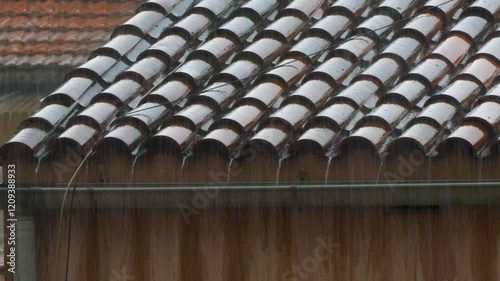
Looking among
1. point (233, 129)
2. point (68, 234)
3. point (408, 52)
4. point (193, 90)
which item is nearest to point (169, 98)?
point (193, 90)

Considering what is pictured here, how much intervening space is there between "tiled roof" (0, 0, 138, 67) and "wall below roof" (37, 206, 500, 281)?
247 inches

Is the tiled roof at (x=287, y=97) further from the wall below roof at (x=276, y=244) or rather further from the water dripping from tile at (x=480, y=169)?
the wall below roof at (x=276, y=244)

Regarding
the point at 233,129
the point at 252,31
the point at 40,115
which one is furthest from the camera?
the point at 252,31

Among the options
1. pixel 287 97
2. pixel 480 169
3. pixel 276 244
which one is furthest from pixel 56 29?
pixel 480 169

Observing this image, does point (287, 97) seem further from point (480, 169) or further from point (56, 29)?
point (56, 29)

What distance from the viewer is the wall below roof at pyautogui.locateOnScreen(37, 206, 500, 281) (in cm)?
605

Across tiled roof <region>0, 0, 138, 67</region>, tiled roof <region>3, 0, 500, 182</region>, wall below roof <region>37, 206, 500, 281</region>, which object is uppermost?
tiled roof <region>0, 0, 138, 67</region>

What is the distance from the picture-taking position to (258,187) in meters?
5.99

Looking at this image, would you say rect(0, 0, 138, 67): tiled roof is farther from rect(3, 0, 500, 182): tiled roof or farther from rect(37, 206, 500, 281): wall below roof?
rect(37, 206, 500, 281): wall below roof

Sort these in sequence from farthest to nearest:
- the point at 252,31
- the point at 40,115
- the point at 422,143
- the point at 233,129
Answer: the point at 252,31 → the point at 40,115 → the point at 233,129 → the point at 422,143

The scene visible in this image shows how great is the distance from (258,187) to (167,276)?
3.21 feet

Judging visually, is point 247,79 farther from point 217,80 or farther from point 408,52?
point 408,52

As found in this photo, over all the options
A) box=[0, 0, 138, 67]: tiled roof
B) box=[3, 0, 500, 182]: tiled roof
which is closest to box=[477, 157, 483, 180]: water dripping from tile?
box=[3, 0, 500, 182]: tiled roof

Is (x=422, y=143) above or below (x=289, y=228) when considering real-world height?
above
